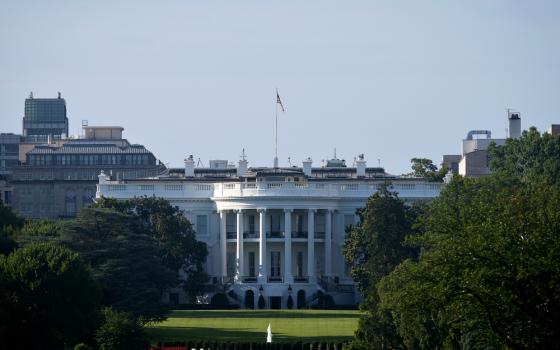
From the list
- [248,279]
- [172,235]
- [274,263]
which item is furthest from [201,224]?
[172,235]

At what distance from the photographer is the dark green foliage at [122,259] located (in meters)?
145

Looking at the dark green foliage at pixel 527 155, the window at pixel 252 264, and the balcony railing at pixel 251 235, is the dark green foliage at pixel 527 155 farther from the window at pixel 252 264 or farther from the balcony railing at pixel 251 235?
the window at pixel 252 264

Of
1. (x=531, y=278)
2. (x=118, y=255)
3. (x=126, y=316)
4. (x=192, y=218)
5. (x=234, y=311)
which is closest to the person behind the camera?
(x=531, y=278)

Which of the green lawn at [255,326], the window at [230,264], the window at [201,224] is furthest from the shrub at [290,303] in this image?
the window at [201,224]

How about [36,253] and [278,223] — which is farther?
[278,223]

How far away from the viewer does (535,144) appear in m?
185

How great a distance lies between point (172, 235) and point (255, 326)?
30921mm

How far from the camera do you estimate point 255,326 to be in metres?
147

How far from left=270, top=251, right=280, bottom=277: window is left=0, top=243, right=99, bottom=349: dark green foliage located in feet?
224

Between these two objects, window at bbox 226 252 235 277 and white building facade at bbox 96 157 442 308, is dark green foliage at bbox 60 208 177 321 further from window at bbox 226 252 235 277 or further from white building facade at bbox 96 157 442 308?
window at bbox 226 252 235 277

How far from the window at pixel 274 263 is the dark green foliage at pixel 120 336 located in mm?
70632

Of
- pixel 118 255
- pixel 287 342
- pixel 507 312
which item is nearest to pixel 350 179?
pixel 118 255

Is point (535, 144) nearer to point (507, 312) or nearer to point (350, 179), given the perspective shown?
point (350, 179)

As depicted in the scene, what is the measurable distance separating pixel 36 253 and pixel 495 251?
36.9 meters
